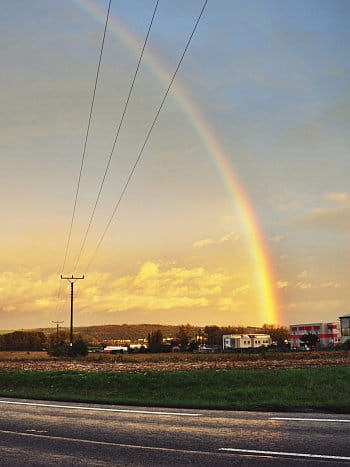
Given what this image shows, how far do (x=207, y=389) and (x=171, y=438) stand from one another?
1295 cm

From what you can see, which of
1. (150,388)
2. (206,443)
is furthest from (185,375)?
(206,443)

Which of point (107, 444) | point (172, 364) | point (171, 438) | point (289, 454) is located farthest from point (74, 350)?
point (289, 454)

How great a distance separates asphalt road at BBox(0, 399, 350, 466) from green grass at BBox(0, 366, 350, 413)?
2.23m

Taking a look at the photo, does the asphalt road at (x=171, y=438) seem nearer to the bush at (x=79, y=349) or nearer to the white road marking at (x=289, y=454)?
the white road marking at (x=289, y=454)

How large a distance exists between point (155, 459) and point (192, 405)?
355 inches

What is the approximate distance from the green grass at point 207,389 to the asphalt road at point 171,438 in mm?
2229

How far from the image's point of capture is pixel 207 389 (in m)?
24.6

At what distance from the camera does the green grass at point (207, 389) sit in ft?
61.7

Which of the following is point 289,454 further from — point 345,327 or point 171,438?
point 345,327

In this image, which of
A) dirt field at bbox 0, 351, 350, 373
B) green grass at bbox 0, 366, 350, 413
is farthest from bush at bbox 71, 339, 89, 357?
green grass at bbox 0, 366, 350, 413

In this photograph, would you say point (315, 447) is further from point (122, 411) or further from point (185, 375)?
point (185, 375)

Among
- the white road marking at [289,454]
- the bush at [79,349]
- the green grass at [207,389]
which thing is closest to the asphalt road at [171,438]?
the white road marking at [289,454]

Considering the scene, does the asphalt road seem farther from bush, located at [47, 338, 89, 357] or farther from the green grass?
bush, located at [47, 338, 89, 357]

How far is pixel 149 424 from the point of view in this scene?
46.4 feet
